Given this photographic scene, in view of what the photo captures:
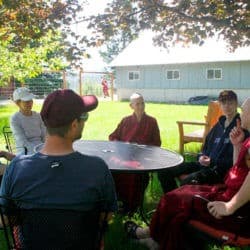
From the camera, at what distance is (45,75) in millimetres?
26422

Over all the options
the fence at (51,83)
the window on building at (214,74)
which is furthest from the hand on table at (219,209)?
the window on building at (214,74)

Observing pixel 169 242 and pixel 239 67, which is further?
pixel 239 67

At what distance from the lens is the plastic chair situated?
72.0 inches

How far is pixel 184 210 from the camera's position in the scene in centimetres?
299

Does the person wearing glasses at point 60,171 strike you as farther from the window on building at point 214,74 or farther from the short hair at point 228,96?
the window on building at point 214,74

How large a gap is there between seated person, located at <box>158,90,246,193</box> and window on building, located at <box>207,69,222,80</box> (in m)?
23.7

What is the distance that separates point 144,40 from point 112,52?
125 ft

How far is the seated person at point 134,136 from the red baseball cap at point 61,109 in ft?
9.17

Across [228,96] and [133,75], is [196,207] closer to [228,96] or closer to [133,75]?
[228,96]

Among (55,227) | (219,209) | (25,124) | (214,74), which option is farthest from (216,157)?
(214,74)

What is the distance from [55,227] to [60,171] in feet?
0.85

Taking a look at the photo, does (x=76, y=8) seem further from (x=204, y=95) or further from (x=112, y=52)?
(x=112, y=52)

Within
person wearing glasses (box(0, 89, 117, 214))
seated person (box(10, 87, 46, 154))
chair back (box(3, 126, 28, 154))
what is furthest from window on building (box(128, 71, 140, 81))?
person wearing glasses (box(0, 89, 117, 214))

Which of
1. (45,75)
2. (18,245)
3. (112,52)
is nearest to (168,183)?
(18,245)
